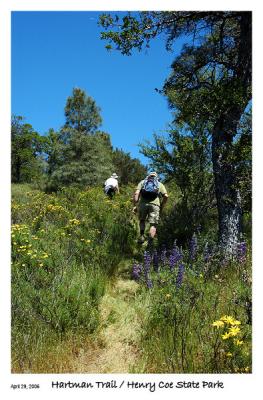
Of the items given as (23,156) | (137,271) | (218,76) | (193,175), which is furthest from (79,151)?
(137,271)

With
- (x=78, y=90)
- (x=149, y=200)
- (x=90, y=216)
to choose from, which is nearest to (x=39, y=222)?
(x=90, y=216)

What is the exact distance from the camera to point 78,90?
3234cm

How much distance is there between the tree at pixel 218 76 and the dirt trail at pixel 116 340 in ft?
6.74

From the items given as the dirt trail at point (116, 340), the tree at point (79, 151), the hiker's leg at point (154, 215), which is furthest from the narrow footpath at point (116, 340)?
the tree at point (79, 151)

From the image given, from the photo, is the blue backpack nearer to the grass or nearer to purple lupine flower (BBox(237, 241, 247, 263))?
the grass

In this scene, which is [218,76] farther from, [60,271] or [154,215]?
[60,271]

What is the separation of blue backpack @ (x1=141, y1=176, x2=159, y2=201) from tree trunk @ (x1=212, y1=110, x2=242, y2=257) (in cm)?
164

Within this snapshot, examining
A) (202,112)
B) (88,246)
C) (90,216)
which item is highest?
(202,112)

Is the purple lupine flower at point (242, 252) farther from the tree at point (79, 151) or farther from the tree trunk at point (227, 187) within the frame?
the tree at point (79, 151)

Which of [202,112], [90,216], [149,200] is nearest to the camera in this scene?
[202,112]

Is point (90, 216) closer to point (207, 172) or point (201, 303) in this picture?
point (207, 172)

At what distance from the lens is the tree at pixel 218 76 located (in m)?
6.31

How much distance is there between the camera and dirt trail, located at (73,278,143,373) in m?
4.38

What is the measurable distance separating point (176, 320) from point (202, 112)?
362 cm
